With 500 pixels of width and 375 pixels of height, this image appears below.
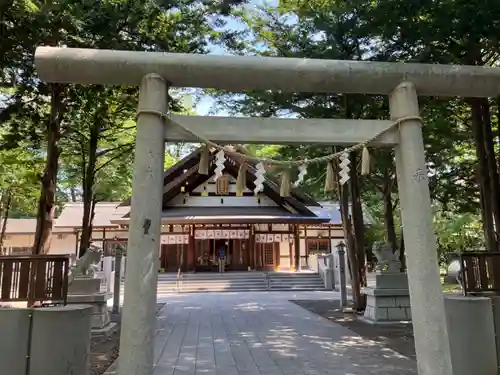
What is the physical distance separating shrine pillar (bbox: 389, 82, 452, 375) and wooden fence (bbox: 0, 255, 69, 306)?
465 centimetres

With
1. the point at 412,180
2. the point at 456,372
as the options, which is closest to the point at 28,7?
the point at 412,180

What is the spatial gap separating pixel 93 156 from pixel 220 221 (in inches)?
408

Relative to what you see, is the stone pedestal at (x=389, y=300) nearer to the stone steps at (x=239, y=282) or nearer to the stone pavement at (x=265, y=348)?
the stone pavement at (x=265, y=348)

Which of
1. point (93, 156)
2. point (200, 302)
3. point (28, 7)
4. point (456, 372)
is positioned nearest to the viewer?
point (456, 372)

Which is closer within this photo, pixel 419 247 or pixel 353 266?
pixel 419 247

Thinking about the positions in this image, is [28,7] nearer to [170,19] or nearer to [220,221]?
[170,19]

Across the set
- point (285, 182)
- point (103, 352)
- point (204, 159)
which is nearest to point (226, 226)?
point (103, 352)

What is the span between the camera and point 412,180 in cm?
382

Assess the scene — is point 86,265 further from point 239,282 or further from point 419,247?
point 239,282

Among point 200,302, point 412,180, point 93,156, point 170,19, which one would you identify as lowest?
point 200,302

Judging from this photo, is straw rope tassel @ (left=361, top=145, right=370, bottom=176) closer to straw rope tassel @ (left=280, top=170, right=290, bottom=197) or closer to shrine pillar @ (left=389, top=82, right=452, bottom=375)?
shrine pillar @ (left=389, top=82, right=452, bottom=375)

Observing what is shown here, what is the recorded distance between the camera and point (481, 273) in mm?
6059

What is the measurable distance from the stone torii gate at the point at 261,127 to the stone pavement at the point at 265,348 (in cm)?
263

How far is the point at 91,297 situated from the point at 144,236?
259 inches
